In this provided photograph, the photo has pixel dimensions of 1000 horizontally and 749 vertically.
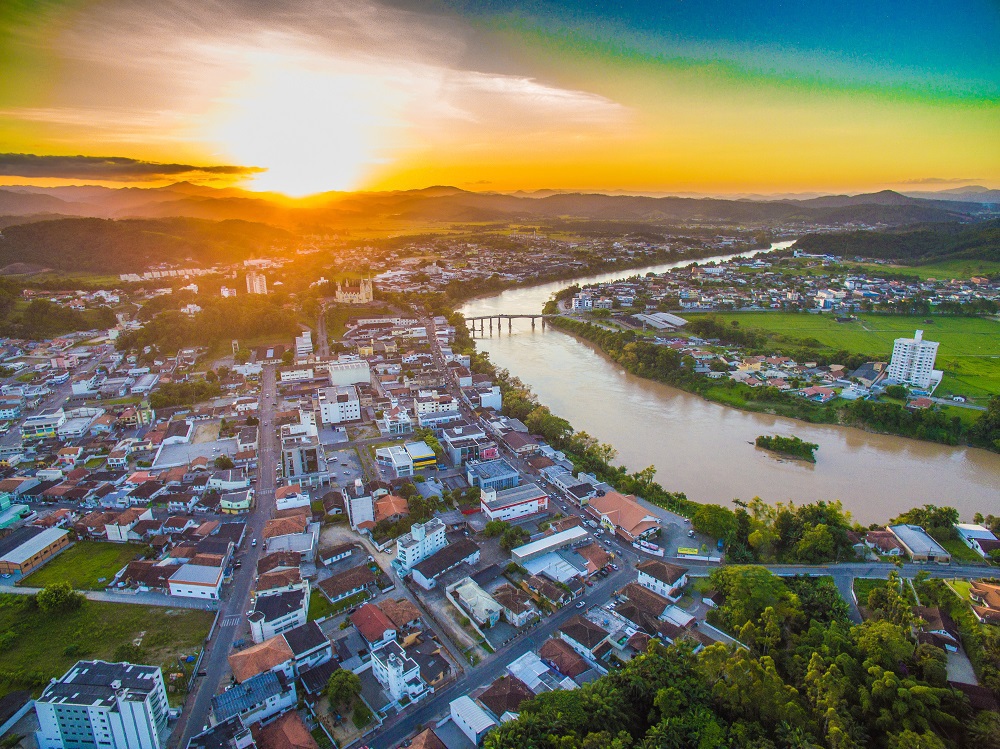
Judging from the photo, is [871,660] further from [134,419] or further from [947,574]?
[134,419]

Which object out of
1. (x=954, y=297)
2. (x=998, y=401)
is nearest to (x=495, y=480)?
(x=998, y=401)

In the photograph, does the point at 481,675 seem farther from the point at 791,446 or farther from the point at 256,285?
the point at 256,285

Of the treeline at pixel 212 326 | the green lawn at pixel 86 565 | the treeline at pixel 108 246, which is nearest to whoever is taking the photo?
the green lawn at pixel 86 565

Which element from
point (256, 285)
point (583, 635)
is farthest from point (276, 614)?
point (256, 285)

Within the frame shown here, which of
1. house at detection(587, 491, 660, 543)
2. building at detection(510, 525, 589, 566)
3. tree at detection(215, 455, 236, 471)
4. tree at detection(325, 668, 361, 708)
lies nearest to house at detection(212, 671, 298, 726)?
tree at detection(325, 668, 361, 708)

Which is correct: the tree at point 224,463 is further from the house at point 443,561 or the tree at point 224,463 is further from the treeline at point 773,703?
the treeline at point 773,703

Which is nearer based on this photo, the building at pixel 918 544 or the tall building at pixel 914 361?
the building at pixel 918 544

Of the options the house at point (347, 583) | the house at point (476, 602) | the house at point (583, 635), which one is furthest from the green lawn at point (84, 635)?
the house at point (583, 635)
